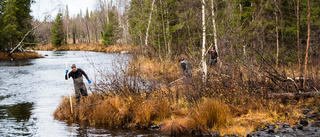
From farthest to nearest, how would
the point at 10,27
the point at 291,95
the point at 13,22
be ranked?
the point at 13,22 → the point at 10,27 → the point at 291,95

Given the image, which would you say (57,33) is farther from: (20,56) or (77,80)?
(77,80)

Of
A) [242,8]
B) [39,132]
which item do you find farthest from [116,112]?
[242,8]

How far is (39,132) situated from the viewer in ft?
29.9

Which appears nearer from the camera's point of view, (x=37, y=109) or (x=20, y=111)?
(x=20, y=111)

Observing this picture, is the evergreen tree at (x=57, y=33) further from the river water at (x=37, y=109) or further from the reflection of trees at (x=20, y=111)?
the reflection of trees at (x=20, y=111)

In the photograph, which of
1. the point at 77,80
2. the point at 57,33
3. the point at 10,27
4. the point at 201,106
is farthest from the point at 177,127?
A: the point at 57,33

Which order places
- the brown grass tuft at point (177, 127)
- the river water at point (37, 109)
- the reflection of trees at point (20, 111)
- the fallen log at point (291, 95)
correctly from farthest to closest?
the reflection of trees at point (20, 111)
the river water at point (37, 109)
the fallen log at point (291, 95)
the brown grass tuft at point (177, 127)

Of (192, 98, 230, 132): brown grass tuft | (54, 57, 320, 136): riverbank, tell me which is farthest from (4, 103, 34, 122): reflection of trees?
(192, 98, 230, 132): brown grass tuft

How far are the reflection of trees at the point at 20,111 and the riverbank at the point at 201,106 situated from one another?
62.8 inches

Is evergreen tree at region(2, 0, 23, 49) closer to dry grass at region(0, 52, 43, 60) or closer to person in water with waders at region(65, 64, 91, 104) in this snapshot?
dry grass at region(0, 52, 43, 60)

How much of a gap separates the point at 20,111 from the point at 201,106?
860cm

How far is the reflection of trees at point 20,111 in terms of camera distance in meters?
11.2

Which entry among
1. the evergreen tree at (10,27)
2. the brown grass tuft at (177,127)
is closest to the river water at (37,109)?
the brown grass tuft at (177,127)

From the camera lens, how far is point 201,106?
8008 mm
